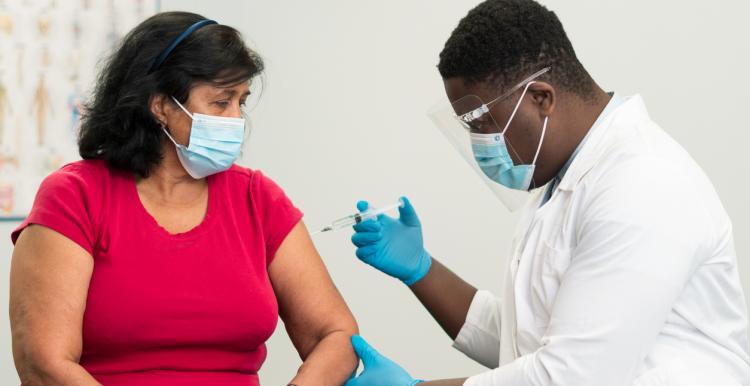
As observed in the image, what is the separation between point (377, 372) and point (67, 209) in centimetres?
64

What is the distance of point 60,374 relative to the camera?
54.3 inches

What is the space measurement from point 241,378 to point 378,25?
135 centimetres

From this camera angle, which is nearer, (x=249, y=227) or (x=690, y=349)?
(x=690, y=349)

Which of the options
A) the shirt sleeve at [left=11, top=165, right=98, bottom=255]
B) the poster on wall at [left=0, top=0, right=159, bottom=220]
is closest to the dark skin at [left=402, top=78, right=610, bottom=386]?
the shirt sleeve at [left=11, top=165, right=98, bottom=255]

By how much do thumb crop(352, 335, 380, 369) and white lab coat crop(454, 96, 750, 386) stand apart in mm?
277

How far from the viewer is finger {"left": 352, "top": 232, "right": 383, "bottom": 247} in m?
1.68

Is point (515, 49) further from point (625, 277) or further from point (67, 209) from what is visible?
point (67, 209)

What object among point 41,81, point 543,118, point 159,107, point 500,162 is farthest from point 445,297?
point 41,81

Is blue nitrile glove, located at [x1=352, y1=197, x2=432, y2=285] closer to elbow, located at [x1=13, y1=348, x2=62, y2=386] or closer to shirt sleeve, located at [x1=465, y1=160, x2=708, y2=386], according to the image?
shirt sleeve, located at [x1=465, y1=160, x2=708, y2=386]

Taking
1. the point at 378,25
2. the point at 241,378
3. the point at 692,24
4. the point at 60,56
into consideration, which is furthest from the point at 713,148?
the point at 60,56

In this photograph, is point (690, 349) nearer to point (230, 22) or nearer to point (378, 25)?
point (378, 25)

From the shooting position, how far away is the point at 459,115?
146 centimetres

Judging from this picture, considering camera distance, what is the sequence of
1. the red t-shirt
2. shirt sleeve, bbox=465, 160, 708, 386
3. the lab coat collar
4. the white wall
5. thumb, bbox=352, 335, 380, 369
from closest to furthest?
shirt sleeve, bbox=465, 160, 708, 386
the lab coat collar
the red t-shirt
thumb, bbox=352, 335, 380, 369
the white wall

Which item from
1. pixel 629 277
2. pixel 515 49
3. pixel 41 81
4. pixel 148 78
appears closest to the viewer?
pixel 629 277
